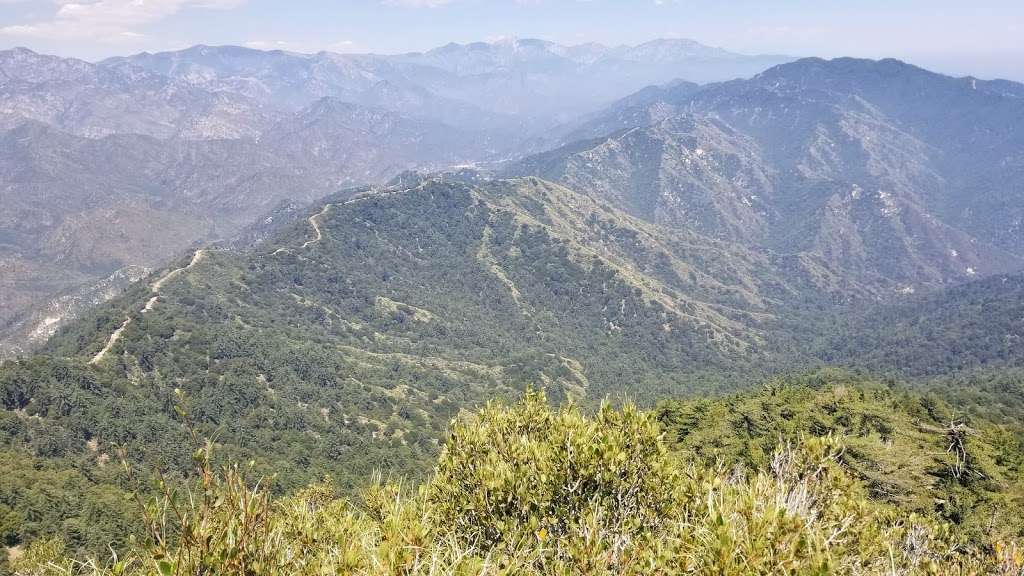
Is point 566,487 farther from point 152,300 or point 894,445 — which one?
point 152,300

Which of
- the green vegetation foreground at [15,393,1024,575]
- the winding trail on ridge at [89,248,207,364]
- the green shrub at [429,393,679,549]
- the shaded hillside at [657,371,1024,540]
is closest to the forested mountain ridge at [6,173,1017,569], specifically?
the winding trail on ridge at [89,248,207,364]

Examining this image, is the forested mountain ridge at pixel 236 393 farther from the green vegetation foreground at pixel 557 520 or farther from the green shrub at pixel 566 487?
the green shrub at pixel 566 487

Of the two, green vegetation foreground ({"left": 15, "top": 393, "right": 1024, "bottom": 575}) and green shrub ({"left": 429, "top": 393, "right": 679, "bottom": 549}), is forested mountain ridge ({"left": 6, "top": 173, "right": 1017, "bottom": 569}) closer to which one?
green vegetation foreground ({"left": 15, "top": 393, "right": 1024, "bottom": 575})

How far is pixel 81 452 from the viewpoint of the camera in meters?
86.4

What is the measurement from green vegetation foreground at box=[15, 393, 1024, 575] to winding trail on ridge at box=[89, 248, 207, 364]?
124 meters

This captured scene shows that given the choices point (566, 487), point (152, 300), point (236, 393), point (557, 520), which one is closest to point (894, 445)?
point (566, 487)

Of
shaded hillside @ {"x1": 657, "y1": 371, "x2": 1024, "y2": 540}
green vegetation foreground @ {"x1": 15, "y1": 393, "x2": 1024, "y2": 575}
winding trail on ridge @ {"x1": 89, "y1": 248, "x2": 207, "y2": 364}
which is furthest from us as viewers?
winding trail on ridge @ {"x1": 89, "y1": 248, "x2": 207, "y2": 364}

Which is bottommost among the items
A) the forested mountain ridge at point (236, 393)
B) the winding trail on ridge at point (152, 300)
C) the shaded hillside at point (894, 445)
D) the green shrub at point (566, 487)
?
the forested mountain ridge at point (236, 393)

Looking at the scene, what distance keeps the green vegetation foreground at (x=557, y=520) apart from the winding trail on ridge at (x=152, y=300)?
124 m

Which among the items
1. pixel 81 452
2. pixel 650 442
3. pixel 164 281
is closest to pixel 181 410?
pixel 650 442

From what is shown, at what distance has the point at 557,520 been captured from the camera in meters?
17.2

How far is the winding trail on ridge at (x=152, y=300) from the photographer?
117 meters

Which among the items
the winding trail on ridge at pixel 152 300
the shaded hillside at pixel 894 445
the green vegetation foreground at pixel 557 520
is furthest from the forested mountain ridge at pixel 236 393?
the green vegetation foreground at pixel 557 520

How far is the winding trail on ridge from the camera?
382ft
